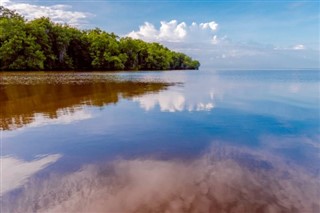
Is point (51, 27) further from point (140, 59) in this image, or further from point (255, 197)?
point (255, 197)

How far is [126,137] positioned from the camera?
7387 mm

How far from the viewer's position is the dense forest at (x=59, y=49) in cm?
5016

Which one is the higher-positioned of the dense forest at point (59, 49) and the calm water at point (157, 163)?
the dense forest at point (59, 49)

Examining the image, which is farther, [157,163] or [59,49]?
[59,49]

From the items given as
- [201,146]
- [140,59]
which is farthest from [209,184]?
[140,59]

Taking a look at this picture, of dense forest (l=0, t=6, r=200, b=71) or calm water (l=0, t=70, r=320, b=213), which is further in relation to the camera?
dense forest (l=0, t=6, r=200, b=71)

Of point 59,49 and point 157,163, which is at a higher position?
point 59,49

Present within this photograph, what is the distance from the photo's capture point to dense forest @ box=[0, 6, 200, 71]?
50.2 metres

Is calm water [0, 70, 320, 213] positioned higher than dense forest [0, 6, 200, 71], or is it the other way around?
dense forest [0, 6, 200, 71]

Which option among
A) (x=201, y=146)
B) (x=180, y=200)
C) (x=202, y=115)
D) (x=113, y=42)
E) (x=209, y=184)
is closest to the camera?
(x=180, y=200)

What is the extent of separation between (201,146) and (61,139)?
3.46 meters

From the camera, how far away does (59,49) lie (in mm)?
60125

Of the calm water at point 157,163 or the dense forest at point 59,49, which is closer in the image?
the calm water at point 157,163

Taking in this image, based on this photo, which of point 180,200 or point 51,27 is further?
point 51,27
